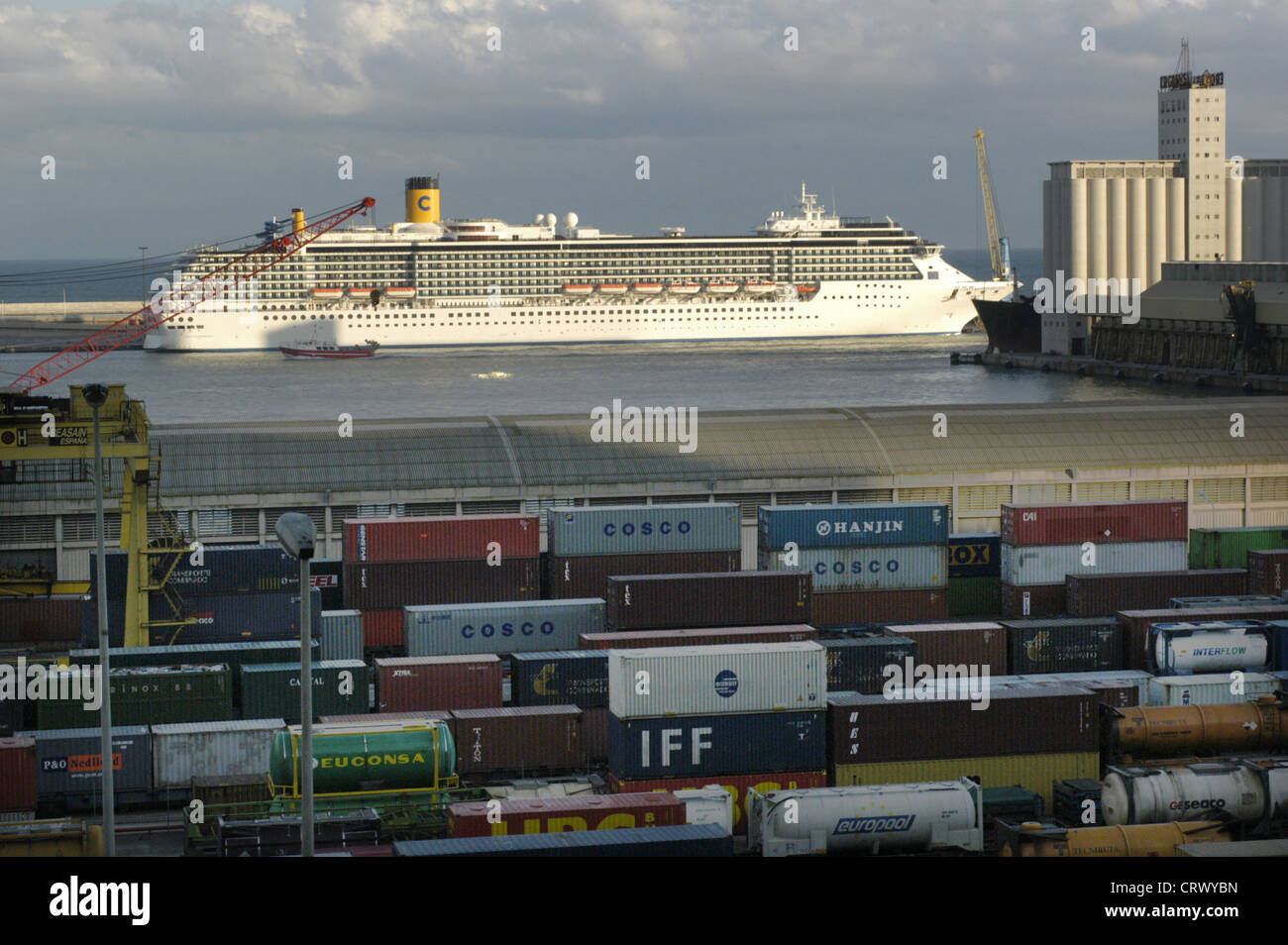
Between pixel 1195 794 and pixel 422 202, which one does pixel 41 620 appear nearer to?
pixel 1195 794

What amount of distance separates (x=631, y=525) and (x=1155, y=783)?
11734 millimetres

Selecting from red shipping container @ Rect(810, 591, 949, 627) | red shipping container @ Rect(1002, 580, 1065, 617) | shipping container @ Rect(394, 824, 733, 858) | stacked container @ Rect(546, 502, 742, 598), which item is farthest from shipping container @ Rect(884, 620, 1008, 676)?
shipping container @ Rect(394, 824, 733, 858)

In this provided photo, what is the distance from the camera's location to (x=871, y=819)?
60.8 ft

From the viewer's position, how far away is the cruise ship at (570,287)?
5039 inches

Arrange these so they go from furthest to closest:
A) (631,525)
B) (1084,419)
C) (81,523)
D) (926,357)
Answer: (926,357) < (1084,419) < (81,523) < (631,525)

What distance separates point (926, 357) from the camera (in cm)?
12019

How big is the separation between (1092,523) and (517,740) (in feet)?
41.5

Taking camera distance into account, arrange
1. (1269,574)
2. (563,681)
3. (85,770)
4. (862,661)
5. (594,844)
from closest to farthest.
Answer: (594,844)
(85,770)
(563,681)
(862,661)
(1269,574)

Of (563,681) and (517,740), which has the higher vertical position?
(563,681)

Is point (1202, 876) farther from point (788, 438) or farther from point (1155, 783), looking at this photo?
point (788, 438)

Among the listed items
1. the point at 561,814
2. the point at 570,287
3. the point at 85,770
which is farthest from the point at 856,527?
the point at 570,287

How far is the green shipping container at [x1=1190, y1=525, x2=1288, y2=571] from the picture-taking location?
32000 mm

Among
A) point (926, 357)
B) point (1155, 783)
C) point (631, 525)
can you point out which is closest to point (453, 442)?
point (631, 525)

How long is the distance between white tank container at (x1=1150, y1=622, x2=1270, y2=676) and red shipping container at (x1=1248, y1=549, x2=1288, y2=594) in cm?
458
